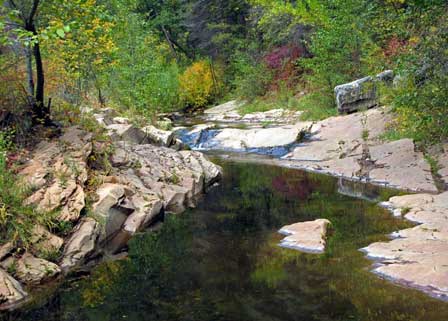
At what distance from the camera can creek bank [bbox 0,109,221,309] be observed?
775cm

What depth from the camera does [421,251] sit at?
767 cm

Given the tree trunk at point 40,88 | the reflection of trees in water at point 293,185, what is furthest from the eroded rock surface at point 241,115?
the tree trunk at point 40,88

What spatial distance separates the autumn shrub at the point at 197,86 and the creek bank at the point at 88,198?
62.2 ft

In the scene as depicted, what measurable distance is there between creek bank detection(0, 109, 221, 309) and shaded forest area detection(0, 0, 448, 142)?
139cm

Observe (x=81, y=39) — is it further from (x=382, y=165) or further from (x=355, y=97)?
(x=355, y=97)

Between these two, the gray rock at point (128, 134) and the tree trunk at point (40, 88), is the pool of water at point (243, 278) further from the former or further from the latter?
the gray rock at point (128, 134)

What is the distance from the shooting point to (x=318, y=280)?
730 centimetres

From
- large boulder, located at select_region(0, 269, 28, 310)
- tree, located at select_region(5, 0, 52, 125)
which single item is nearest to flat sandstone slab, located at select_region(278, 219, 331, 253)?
large boulder, located at select_region(0, 269, 28, 310)

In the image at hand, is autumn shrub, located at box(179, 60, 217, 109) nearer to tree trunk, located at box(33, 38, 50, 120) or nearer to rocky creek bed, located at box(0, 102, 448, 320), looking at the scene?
rocky creek bed, located at box(0, 102, 448, 320)

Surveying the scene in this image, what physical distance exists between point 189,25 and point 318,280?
105 feet

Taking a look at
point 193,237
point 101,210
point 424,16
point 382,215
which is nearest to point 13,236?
point 101,210

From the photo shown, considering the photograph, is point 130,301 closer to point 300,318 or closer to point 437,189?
point 300,318

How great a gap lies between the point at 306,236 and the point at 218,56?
2930cm

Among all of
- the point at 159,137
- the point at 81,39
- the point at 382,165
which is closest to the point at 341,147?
the point at 382,165
